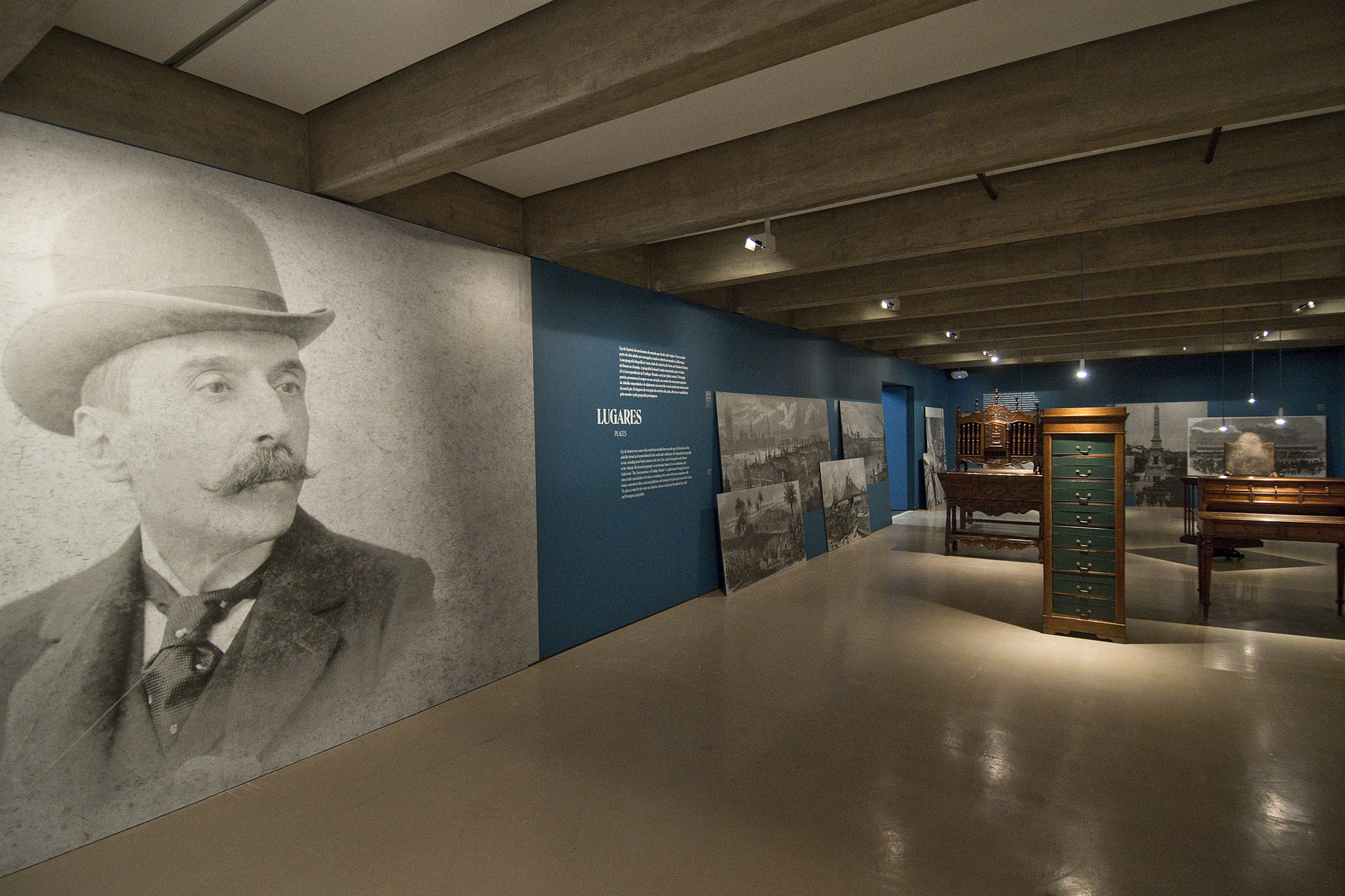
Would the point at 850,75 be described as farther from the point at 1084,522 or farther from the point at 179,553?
the point at 1084,522

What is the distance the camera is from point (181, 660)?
3047 millimetres

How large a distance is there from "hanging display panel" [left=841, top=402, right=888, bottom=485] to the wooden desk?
1558 millimetres

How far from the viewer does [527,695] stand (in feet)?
14.1

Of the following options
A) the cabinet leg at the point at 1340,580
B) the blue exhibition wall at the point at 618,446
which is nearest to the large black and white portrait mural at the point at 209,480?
the blue exhibition wall at the point at 618,446

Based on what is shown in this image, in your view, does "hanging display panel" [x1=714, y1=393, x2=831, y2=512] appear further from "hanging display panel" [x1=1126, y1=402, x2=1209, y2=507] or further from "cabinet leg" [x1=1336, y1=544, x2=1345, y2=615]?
"hanging display panel" [x1=1126, y1=402, x2=1209, y2=507]

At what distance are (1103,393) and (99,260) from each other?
55.1 ft

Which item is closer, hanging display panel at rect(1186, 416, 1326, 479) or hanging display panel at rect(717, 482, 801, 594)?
hanging display panel at rect(717, 482, 801, 594)

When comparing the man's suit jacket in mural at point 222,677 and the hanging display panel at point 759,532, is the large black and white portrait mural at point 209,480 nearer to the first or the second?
the man's suit jacket in mural at point 222,677

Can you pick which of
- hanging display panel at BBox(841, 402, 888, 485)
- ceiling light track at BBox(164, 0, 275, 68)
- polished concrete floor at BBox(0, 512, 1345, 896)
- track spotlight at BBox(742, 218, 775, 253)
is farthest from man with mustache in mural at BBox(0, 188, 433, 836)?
hanging display panel at BBox(841, 402, 888, 485)

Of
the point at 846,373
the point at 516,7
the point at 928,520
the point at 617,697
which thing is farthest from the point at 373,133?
the point at 928,520

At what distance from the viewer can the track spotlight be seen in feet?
16.7

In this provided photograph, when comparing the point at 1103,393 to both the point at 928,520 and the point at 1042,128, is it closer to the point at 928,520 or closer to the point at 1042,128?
the point at 928,520

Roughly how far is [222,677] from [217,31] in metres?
2.96

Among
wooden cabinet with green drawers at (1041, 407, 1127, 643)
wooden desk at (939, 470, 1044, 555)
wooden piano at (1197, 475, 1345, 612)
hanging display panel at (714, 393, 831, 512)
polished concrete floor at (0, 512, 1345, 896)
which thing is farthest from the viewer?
wooden desk at (939, 470, 1044, 555)
